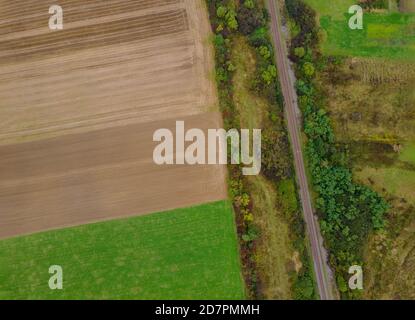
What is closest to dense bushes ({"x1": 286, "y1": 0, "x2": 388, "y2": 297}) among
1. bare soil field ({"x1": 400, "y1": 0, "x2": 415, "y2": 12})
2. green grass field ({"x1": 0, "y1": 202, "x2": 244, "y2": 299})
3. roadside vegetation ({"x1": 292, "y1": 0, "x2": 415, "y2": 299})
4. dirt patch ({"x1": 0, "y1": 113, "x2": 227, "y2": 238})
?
roadside vegetation ({"x1": 292, "y1": 0, "x2": 415, "y2": 299})

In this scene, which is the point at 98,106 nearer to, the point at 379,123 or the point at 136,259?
the point at 136,259

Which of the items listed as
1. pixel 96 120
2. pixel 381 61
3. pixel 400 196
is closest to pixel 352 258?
pixel 400 196

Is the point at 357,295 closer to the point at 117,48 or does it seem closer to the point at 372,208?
the point at 372,208

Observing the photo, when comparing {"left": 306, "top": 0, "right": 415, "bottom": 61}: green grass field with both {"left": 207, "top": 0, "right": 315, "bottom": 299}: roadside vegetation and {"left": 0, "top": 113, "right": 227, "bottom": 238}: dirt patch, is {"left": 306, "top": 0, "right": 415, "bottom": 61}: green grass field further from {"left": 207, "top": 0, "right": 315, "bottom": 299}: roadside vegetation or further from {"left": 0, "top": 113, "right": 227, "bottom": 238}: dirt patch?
{"left": 0, "top": 113, "right": 227, "bottom": 238}: dirt patch

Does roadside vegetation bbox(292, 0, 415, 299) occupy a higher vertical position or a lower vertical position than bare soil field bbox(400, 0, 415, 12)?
lower

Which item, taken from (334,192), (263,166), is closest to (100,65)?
(263,166)
